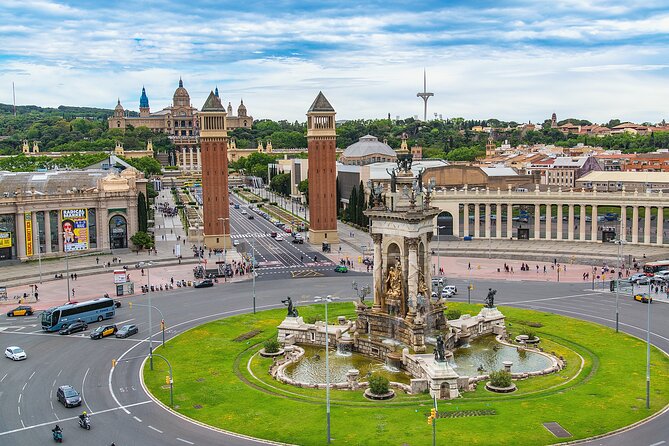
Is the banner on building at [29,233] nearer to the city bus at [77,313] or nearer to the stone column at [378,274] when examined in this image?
the city bus at [77,313]

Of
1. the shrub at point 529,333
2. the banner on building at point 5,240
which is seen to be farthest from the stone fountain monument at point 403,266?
the banner on building at point 5,240

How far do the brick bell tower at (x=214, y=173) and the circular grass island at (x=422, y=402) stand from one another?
60.9 m

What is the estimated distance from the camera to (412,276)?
198ft

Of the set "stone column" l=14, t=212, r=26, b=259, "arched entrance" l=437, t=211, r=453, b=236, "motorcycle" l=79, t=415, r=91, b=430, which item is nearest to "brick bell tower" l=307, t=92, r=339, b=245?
"arched entrance" l=437, t=211, r=453, b=236

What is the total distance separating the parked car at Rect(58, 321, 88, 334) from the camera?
2773 inches

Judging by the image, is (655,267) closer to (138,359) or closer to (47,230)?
(138,359)

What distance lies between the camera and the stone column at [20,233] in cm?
11075

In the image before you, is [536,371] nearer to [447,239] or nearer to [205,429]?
[205,429]

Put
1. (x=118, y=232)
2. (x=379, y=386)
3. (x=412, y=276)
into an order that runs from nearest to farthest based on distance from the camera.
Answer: (x=379, y=386)
(x=412, y=276)
(x=118, y=232)

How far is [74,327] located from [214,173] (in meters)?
58.1

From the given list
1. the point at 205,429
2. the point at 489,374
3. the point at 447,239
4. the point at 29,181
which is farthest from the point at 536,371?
the point at 29,181

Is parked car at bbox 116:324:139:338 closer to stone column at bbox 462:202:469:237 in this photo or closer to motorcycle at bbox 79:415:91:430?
motorcycle at bbox 79:415:91:430

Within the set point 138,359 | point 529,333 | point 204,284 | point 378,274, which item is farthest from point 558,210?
point 138,359

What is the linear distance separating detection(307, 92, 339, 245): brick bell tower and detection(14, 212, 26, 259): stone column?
49.0 m
